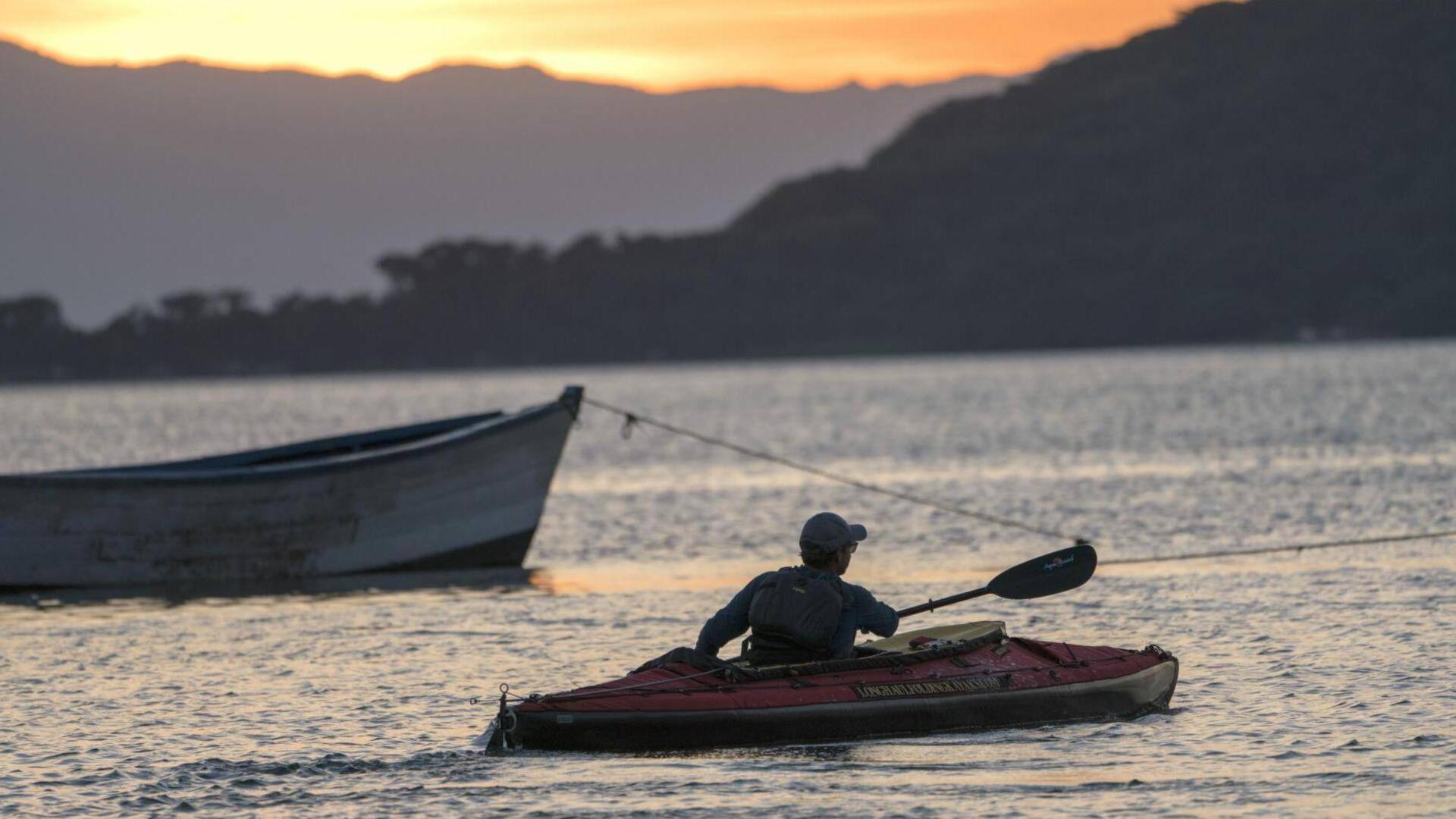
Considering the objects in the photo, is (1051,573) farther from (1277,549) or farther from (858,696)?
(1277,549)

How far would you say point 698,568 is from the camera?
29.0 meters

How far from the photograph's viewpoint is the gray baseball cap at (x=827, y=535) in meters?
15.3

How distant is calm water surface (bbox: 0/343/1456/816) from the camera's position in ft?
46.0

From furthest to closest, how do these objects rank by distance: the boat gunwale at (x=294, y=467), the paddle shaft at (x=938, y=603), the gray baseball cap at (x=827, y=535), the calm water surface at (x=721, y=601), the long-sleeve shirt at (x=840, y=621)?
1. the boat gunwale at (x=294, y=467)
2. the paddle shaft at (x=938, y=603)
3. the long-sleeve shirt at (x=840, y=621)
4. the gray baseball cap at (x=827, y=535)
5. the calm water surface at (x=721, y=601)

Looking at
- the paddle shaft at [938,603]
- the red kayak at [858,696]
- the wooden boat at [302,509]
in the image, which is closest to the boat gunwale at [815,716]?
the red kayak at [858,696]

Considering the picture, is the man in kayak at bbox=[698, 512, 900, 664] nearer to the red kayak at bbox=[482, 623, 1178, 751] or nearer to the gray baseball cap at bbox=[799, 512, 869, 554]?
the gray baseball cap at bbox=[799, 512, 869, 554]

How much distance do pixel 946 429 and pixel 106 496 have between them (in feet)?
181

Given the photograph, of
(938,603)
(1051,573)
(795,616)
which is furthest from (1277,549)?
(795,616)

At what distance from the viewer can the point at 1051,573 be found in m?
17.9

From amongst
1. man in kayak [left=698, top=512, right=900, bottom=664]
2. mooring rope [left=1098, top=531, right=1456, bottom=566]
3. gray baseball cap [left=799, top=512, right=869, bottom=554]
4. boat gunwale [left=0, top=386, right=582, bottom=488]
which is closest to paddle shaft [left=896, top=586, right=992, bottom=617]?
man in kayak [left=698, top=512, right=900, bottom=664]

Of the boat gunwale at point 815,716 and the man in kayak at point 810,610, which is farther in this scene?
the man in kayak at point 810,610

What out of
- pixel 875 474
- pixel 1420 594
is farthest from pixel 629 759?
pixel 875 474

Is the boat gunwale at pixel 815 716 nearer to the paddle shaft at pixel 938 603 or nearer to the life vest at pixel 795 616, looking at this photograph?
the life vest at pixel 795 616

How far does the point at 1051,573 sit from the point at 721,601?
785 centimetres
